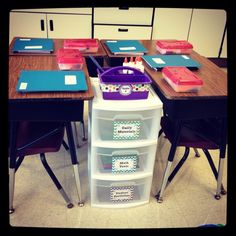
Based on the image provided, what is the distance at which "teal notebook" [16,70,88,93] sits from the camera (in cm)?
112

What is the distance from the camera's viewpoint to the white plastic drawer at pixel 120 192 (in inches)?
57.4

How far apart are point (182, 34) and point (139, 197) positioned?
7.63 ft

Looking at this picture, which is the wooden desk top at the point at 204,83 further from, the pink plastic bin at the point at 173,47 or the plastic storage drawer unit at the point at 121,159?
the plastic storage drawer unit at the point at 121,159

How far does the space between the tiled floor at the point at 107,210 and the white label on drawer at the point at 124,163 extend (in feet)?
0.78

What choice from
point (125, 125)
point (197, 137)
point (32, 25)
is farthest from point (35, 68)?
point (32, 25)

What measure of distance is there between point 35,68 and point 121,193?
78cm

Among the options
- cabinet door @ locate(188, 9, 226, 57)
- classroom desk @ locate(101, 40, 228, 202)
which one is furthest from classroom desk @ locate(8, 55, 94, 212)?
cabinet door @ locate(188, 9, 226, 57)

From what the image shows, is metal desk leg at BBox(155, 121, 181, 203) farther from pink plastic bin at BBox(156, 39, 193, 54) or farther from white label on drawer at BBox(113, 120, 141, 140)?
pink plastic bin at BBox(156, 39, 193, 54)

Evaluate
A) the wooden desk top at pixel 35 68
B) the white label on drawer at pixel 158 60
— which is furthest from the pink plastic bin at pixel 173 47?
the wooden desk top at pixel 35 68

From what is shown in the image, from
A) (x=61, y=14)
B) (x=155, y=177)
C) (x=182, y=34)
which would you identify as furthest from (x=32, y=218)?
(x=182, y=34)

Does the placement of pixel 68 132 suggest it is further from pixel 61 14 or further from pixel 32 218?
pixel 61 14

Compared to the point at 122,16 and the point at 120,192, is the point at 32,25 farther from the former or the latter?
the point at 120,192
